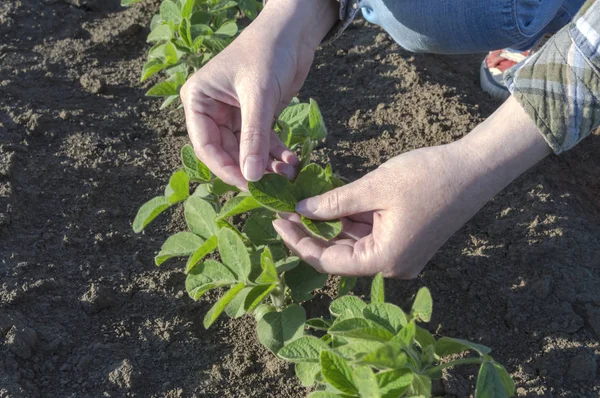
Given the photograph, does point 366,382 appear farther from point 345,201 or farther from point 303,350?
point 345,201

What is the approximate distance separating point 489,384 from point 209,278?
72 cm

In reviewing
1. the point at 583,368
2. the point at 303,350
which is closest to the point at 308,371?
the point at 303,350

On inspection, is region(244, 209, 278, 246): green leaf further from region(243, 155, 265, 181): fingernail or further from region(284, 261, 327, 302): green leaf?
region(243, 155, 265, 181): fingernail

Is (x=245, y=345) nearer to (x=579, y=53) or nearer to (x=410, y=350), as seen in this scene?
(x=410, y=350)

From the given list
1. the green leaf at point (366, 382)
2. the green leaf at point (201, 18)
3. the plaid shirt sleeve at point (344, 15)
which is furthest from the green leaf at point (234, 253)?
the green leaf at point (201, 18)

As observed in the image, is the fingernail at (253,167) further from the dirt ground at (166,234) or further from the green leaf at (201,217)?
the dirt ground at (166,234)

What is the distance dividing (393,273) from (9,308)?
1.06 metres

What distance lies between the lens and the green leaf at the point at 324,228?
1742 millimetres

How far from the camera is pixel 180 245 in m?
1.91

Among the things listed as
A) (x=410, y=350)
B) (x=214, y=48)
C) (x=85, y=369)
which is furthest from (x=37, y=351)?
(x=214, y=48)

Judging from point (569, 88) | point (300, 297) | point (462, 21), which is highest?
point (569, 88)

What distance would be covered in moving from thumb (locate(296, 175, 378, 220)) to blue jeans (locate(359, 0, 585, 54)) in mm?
900

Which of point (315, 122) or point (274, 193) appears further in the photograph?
point (315, 122)

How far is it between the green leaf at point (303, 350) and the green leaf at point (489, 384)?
316mm
